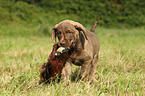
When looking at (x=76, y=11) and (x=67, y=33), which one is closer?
(x=67, y=33)

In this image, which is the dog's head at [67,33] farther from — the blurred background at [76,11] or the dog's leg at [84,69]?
the blurred background at [76,11]

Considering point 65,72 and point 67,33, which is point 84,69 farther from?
point 67,33

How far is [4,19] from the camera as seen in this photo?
14.1 meters

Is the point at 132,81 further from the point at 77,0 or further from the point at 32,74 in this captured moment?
the point at 77,0

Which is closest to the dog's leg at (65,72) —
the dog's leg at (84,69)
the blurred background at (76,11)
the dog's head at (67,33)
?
the dog's leg at (84,69)

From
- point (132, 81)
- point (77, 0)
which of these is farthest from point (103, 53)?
point (77, 0)

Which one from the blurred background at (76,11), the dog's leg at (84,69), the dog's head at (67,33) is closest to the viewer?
the dog's head at (67,33)

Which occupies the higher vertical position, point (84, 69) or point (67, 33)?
point (67, 33)

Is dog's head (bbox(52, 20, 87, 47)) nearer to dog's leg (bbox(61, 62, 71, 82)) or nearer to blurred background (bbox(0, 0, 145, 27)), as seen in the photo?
dog's leg (bbox(61, 62, 71, 82))

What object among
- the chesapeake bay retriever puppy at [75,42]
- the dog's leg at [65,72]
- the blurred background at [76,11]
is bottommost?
the dog's leg at [65,72]

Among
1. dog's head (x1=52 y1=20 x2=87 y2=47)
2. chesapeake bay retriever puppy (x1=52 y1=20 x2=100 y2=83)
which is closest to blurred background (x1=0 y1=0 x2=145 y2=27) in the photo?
chesapeake bay retriever puppy (x1=52 y1=20 x2=100 y2=83)

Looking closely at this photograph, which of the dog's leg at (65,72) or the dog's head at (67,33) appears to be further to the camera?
the dog's leg at (65,72)

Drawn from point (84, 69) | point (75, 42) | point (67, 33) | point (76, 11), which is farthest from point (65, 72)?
point (76, 11)

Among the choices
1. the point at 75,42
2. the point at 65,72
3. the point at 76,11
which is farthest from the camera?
the point at 76,11
